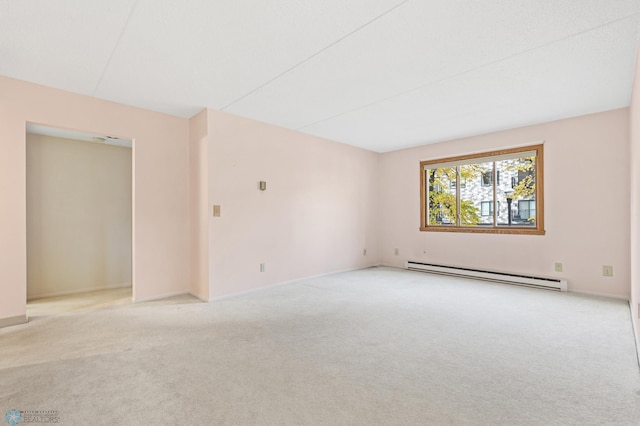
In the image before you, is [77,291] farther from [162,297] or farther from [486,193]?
[486,193]

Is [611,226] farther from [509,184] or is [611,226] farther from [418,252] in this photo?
[418,252]

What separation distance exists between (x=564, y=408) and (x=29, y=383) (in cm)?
327

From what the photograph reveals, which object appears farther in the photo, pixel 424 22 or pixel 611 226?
pixel 611 226

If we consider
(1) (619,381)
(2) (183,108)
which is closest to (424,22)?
(1) (619,381)

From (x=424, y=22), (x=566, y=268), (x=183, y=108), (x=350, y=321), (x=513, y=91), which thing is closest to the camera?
(x=424, y=22)

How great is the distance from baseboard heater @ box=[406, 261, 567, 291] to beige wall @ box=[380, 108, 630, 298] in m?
0.11

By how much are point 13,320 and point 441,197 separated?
6.22 m

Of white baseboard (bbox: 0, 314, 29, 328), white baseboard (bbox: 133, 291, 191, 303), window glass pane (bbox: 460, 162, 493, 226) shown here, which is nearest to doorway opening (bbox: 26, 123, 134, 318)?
white baseboard (bbox: 133, 291, 191, 303)

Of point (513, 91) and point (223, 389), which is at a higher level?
point (513, 91)

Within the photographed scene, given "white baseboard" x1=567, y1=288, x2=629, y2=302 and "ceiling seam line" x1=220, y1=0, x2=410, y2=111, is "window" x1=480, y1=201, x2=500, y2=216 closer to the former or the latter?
"white baseboard" x1=567, y1=288, x2=629, y2=302

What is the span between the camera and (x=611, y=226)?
13.4 feet

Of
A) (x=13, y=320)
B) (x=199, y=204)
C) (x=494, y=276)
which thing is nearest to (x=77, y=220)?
(x=13, y=320)

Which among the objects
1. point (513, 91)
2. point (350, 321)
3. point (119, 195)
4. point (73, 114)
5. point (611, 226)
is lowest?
point (350, 321)

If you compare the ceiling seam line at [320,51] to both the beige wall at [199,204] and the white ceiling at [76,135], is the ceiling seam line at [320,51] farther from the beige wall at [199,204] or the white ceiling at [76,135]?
the white ceiling at [76,135]
